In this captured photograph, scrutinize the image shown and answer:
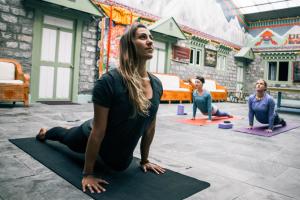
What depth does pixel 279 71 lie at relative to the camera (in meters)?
17.1

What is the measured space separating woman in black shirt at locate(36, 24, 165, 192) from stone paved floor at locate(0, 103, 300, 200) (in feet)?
1.09

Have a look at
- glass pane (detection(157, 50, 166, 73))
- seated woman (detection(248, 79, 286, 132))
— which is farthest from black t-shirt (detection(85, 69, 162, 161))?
glass pane (detection(157, 50, 166, 73))

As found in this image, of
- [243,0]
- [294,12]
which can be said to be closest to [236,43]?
[243,0]

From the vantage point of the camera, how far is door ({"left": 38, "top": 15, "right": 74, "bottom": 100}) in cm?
761

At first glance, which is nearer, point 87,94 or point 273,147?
point 273,147

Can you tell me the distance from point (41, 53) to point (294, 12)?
51.3ft

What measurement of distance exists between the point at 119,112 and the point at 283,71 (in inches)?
704

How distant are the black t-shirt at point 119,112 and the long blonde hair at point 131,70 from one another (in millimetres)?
36

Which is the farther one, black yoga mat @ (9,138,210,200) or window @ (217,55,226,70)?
window @ (217,55,226,70)

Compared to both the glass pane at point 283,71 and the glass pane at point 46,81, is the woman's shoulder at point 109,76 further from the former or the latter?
the glass pane at point 283,71

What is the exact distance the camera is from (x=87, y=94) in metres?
8.72

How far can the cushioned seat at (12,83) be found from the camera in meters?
5.82

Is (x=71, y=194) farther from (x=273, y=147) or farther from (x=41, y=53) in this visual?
(x=41, y=53)

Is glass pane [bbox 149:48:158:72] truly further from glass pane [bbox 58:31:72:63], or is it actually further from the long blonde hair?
the long blonde hair
